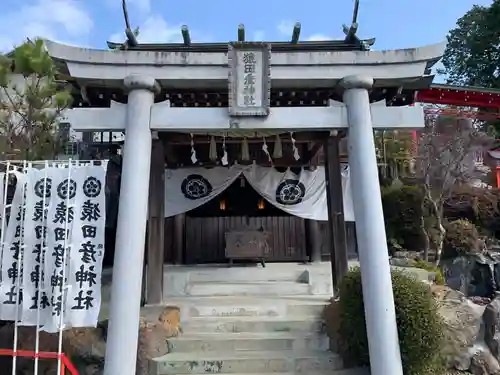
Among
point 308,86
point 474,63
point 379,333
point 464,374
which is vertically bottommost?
point 464,374

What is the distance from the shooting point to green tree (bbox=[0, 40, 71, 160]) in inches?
360

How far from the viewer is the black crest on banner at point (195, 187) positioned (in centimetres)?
1140

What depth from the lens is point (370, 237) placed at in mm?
6051

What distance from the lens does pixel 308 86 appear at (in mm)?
6867

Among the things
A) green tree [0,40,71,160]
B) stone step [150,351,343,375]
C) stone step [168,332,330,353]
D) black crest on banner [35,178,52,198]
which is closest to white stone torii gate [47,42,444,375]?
black crest on banner [35,178,52,198]

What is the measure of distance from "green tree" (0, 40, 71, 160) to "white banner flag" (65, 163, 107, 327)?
336 centimetres

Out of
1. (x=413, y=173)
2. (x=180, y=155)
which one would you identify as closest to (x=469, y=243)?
(x=413, y=173)

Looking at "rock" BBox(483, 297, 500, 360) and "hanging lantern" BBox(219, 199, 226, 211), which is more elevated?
"hanging lantern" BBox(219, 199, 226, 211)

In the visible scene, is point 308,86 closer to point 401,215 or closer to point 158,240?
point 158,240

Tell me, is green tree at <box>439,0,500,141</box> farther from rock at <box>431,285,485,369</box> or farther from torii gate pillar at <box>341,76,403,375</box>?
torii gate pillar at <box>341,76,403,375</box>

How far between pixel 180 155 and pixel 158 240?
3747 millimetres

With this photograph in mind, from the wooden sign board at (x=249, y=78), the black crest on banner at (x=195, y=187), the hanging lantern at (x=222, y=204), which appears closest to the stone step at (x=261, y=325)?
the wooden sign board at (x=249, y=78)

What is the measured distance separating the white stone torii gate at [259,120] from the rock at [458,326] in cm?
204

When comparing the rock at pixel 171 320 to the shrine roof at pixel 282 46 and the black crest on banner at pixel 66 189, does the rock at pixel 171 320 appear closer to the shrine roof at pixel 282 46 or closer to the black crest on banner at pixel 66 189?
the black crest on banner at pixel 66 189
